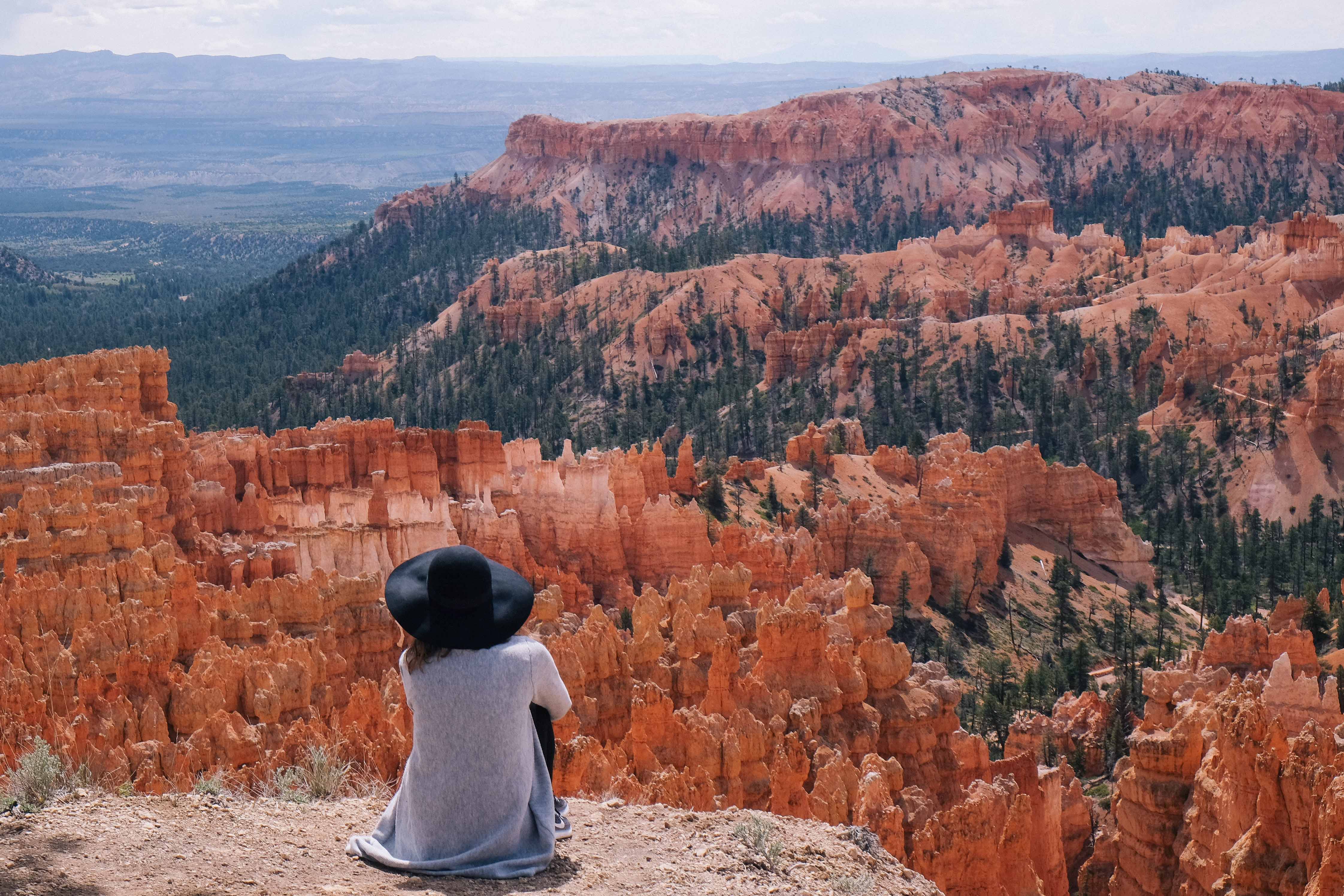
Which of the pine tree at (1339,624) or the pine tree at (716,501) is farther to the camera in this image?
the pine tree at (716,501)

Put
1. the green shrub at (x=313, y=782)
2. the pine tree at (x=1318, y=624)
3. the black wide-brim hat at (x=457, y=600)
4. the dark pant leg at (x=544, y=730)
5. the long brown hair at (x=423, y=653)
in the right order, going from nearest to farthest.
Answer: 1. the black wide-brim hat at (x=457, y=600)
2. the long brown hair at (x=423, y=653)
3. the dark pant leg at (x=544, y=730)
4. the green shrub at (x=313, y=782)
5. the pine tree at (x=1318, y=624)

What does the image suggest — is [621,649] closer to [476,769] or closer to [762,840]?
[762,840]

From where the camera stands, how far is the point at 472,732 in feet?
42.5

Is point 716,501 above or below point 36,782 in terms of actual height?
below

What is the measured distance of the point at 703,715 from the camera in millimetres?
29234

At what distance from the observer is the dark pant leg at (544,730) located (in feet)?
44.4

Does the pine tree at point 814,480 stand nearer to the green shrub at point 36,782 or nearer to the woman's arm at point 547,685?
the green shrub at point 36,782

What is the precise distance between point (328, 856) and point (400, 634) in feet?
83.5

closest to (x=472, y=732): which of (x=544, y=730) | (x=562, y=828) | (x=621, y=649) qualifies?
(x=544, y=730)

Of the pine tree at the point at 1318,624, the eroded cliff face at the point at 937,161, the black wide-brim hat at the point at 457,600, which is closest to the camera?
the black wide-brim hat at the point at 457,600

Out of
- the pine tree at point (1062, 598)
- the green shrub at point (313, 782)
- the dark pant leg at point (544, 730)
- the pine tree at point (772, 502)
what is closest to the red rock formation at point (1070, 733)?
the pine tree at point (1062, 598)

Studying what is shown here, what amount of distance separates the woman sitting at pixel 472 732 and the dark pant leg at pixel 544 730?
0.15 metres

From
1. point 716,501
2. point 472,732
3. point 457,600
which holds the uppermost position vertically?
point 457,600

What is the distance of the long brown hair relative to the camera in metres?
12.8
